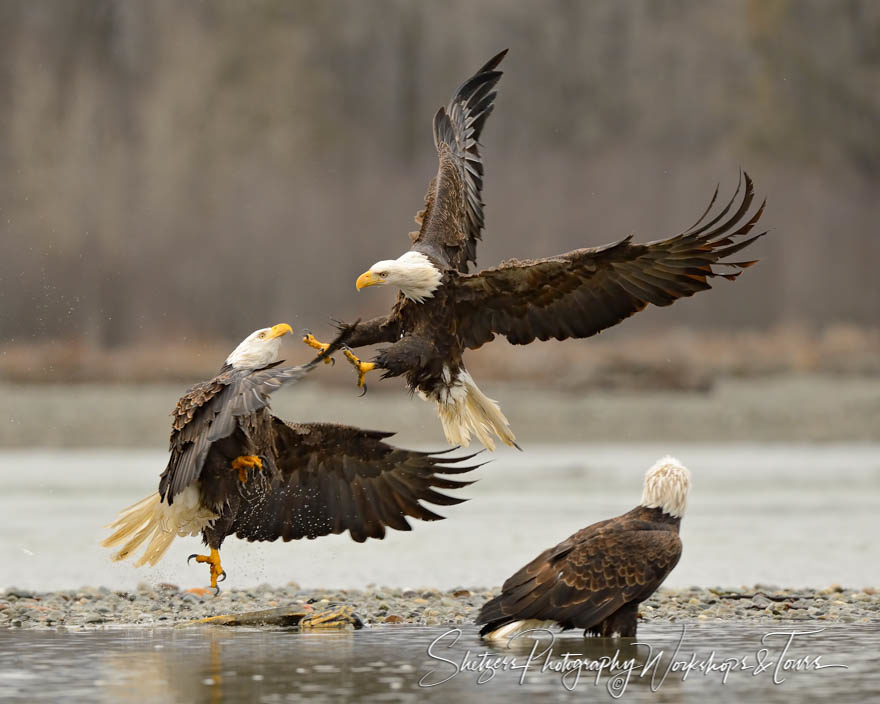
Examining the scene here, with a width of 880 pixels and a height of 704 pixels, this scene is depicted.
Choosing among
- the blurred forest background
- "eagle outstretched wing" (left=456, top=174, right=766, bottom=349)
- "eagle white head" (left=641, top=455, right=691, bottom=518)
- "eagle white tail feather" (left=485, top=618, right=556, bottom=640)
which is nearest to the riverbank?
the blurred forest background

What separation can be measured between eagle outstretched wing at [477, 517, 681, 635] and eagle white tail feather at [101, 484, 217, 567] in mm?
1464

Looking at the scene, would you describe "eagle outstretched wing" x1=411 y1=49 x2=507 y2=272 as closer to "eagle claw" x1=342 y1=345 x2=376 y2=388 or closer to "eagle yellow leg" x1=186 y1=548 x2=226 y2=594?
"eagle claw" x1=342 y1=345 x2=376 y2=388

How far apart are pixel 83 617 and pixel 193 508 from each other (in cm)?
70

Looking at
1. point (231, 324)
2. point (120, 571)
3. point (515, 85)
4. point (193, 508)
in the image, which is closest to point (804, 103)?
point (515, 85)

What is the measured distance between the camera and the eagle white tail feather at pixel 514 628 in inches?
231

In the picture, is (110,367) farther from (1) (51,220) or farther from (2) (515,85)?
(2) (515,85)

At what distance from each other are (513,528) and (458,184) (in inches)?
134

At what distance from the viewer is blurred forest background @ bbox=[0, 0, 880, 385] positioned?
1934cm

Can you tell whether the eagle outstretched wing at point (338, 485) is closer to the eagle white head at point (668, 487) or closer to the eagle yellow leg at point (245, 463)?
the eagle yellow leg at point (245, 463)

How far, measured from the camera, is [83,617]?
6781 millimetres

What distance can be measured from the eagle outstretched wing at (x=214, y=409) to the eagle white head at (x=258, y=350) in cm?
36

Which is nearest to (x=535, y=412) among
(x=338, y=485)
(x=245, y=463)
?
(x=338, y=485)

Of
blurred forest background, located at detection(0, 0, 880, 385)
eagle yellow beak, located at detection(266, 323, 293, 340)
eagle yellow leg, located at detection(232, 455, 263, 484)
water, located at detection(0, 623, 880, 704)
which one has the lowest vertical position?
water, located at detection(0, 623, 880, 704)

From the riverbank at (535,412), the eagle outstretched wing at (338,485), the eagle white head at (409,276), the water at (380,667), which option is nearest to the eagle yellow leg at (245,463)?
the eagle outstretched wing at (338,485)
